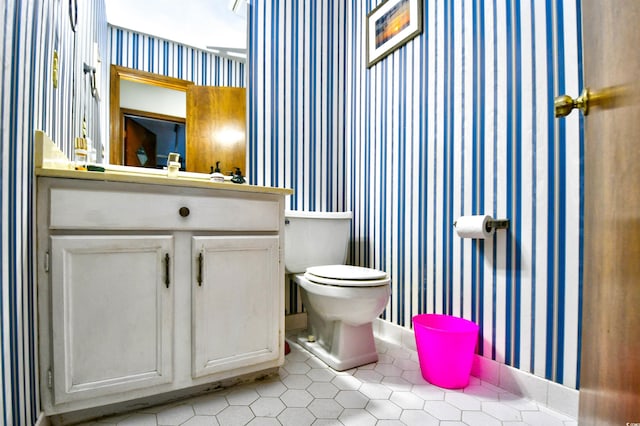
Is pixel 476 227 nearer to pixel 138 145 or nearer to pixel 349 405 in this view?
pixel 349 405

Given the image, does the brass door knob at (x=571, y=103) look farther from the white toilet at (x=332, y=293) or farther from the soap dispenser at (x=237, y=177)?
the soap dispenser at (x=237, y=177)

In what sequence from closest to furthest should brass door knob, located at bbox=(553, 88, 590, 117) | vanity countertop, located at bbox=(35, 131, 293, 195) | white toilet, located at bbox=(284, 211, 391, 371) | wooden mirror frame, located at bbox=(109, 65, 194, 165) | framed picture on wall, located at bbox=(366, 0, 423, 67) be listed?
brass door knob, located at bbox=(553, 88, 590, 117) < vanity countertop, located at bbox=(35, 131, 293, 195) < white toilet, located at bbox=(284, 211, 391, 371) < wooden mirror frame, located at bbox=(109, 65, 194, 165) < framed picture on wall, located at bbox=(366, 0, 423, 67)

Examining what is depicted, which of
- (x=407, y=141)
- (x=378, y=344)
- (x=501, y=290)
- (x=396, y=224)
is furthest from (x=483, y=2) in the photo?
(x=378, y=344)

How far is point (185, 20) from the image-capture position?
180 cm

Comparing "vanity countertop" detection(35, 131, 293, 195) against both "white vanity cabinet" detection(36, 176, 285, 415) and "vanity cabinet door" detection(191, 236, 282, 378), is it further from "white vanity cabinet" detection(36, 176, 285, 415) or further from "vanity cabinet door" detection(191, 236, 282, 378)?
"vanity cabinet door" detection(191, 236, 282, 378)

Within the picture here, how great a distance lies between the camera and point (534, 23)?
1.23m

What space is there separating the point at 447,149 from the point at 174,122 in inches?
55.2

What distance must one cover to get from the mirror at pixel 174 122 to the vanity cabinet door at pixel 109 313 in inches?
29.8

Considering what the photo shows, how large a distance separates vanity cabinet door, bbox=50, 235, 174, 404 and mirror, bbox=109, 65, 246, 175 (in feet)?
2.49

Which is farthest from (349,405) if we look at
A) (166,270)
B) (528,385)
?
(166,270)

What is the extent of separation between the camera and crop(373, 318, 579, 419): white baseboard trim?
3.64 feet

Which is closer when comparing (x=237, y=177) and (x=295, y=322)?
(x=237, y=177)

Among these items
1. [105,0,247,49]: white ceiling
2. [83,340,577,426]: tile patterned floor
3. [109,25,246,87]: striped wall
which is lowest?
[83,340,577,426]: tile patterned floor

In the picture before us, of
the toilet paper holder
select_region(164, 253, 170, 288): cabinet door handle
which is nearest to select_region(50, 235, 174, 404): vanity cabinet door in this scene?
select_region(164, 253, 170, 288): cabinet door handle
